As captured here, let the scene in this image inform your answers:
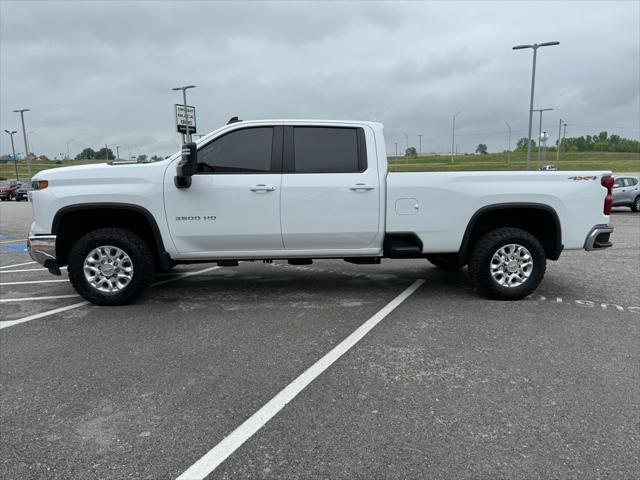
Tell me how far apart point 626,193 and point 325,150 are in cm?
1816

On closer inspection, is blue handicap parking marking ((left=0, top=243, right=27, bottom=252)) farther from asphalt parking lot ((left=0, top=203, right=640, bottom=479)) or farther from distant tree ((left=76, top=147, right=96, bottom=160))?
distant tree ((left=76, top=147, right=96, bottom=160))

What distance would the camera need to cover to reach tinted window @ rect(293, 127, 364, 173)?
541cm

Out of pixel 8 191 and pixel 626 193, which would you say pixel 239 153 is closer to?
pixel 626 193

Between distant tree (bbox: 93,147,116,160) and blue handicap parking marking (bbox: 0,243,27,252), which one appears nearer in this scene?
blue handicap parking marking (bbox: 0,243,27,252)

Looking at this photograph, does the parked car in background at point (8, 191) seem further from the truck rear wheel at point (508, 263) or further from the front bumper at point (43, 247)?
the truck rear wheel at point (508, 263)

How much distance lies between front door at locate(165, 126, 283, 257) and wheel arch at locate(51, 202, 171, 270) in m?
0.22

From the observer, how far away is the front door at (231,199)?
524cm

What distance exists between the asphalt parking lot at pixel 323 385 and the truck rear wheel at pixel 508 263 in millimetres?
202

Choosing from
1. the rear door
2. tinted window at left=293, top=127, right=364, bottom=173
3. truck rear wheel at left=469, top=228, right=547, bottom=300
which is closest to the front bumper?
the rear door

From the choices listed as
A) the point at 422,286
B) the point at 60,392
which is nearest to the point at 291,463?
the point at 60,392

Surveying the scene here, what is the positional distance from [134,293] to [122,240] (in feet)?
1.97

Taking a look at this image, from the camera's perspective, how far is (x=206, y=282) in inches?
263

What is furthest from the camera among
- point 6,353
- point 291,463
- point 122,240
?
point 122,240

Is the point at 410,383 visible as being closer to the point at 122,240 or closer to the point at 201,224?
the point at 201,224
